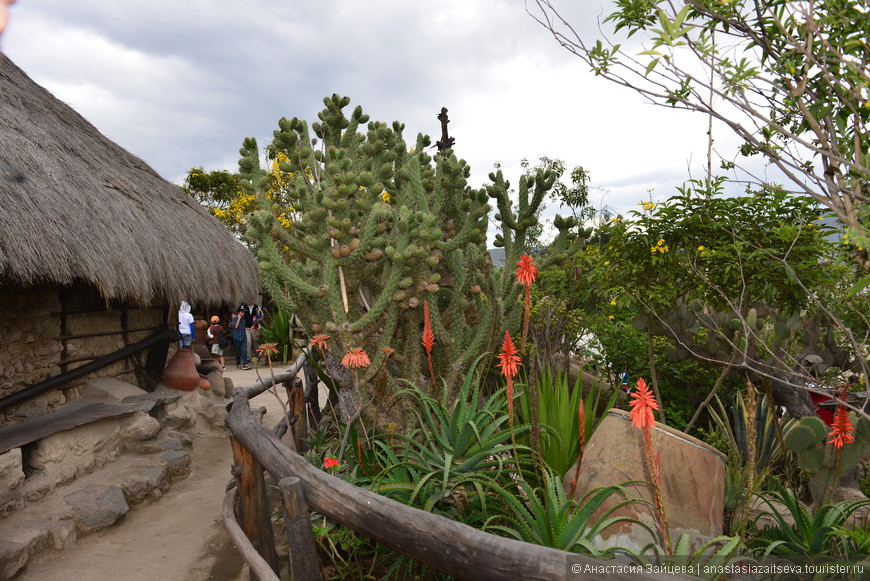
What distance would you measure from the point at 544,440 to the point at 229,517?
1795mm

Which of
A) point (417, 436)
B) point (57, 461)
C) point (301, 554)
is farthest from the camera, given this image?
point (57, 461)

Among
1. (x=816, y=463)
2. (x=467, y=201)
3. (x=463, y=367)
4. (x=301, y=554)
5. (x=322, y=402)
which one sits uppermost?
(x=467, y=201)

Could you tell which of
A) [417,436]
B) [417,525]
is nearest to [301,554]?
[417,525]

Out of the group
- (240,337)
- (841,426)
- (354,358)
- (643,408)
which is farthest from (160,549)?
(240,337)

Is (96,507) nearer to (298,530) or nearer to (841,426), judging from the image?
(298,530)

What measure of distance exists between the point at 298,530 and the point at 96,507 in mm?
2642

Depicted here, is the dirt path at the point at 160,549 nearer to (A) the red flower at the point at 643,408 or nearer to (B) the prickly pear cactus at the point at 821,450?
(A) the red flower at the point at 643,408

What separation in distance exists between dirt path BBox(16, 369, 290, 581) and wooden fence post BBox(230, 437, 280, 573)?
511 millimetres

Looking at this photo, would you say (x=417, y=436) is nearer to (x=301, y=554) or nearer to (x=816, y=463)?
(x=301, y=554)

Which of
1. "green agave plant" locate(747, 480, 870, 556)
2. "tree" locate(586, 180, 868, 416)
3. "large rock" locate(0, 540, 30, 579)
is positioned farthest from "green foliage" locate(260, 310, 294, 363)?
"green agave plant" locate(747, 480, 870, 556)

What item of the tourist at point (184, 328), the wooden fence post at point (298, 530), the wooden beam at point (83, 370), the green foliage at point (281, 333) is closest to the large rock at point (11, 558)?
the wooden beam at point (83, 370)

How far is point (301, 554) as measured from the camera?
2.45 m

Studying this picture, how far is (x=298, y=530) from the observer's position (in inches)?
95.0

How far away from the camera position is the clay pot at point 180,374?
269 inches
